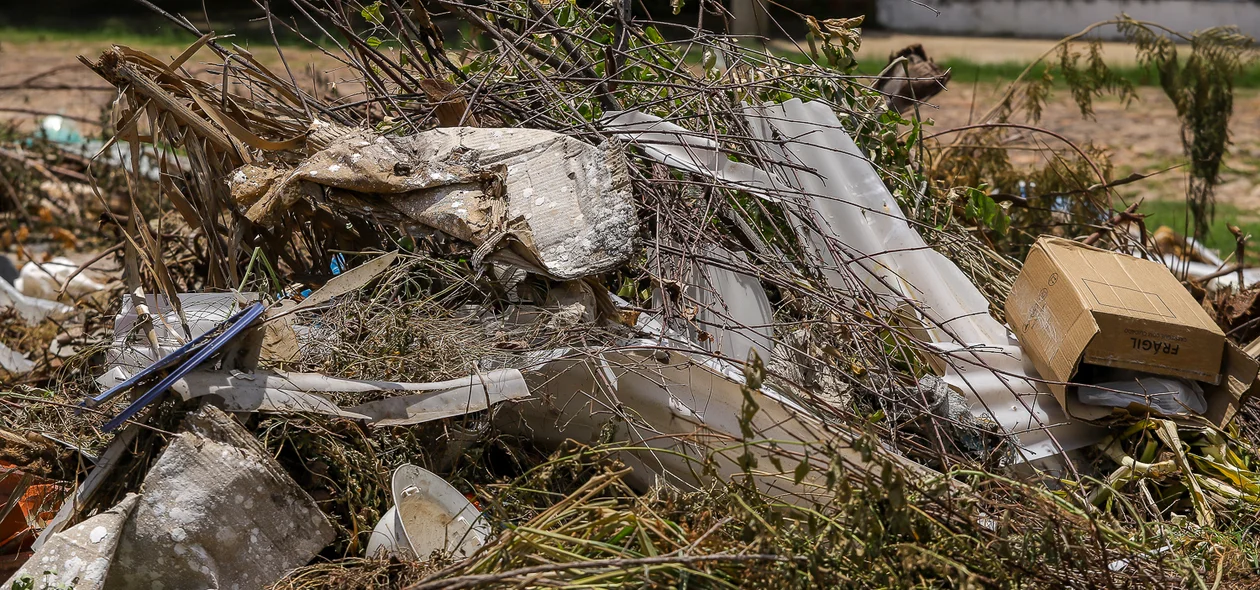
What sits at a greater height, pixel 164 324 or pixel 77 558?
pixel 164 324

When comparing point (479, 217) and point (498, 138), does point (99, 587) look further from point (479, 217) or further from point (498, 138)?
point (498, 138)

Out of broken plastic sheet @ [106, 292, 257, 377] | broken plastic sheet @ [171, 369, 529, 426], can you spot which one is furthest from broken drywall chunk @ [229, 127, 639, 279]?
broken plastic sheet @ [171, 369, 529, 426]

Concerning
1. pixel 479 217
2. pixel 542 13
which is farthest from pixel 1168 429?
pixel 542 13

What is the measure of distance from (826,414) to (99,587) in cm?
175

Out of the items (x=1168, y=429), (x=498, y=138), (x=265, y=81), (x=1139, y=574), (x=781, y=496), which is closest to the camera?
(x=1139, y=574)

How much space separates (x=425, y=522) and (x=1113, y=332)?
6.22ft

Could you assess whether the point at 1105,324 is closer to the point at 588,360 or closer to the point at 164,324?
the point at 588,360

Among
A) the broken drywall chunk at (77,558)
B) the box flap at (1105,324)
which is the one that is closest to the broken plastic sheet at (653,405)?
the box flap at (1105,324)

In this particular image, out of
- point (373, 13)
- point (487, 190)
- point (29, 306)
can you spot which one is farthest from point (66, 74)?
point (487, 190)

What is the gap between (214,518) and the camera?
2223 millimetres

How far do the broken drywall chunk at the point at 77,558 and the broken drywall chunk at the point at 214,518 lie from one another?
56 millimetres

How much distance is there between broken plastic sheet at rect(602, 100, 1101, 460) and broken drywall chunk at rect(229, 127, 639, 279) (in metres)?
0.39

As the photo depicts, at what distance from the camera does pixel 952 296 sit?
3064mm

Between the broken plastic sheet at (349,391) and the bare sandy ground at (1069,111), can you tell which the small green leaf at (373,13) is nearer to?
the broken plastic sheet at (349,391)
